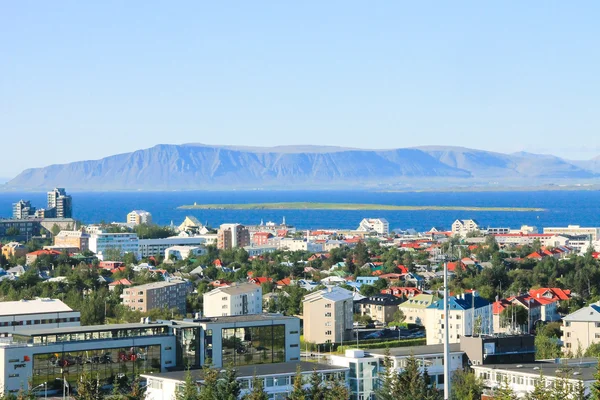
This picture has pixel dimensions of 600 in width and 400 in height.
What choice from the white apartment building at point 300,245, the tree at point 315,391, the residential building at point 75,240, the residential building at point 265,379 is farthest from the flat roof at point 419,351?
the white apartment building at point 300,245

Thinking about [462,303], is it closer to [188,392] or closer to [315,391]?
[315,391]

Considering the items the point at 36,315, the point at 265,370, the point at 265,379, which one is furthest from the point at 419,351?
the point at 36,315

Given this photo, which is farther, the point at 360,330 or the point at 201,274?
the point at 201,274

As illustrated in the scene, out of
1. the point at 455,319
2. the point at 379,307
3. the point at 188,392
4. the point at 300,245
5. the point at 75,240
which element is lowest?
the point at 379,307

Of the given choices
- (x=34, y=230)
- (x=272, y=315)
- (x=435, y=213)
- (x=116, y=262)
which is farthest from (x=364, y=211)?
(x=272, y=315)

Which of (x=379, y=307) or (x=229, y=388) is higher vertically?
(x=229, y=388)

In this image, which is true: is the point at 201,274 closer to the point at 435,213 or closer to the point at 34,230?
the point at 34,230
